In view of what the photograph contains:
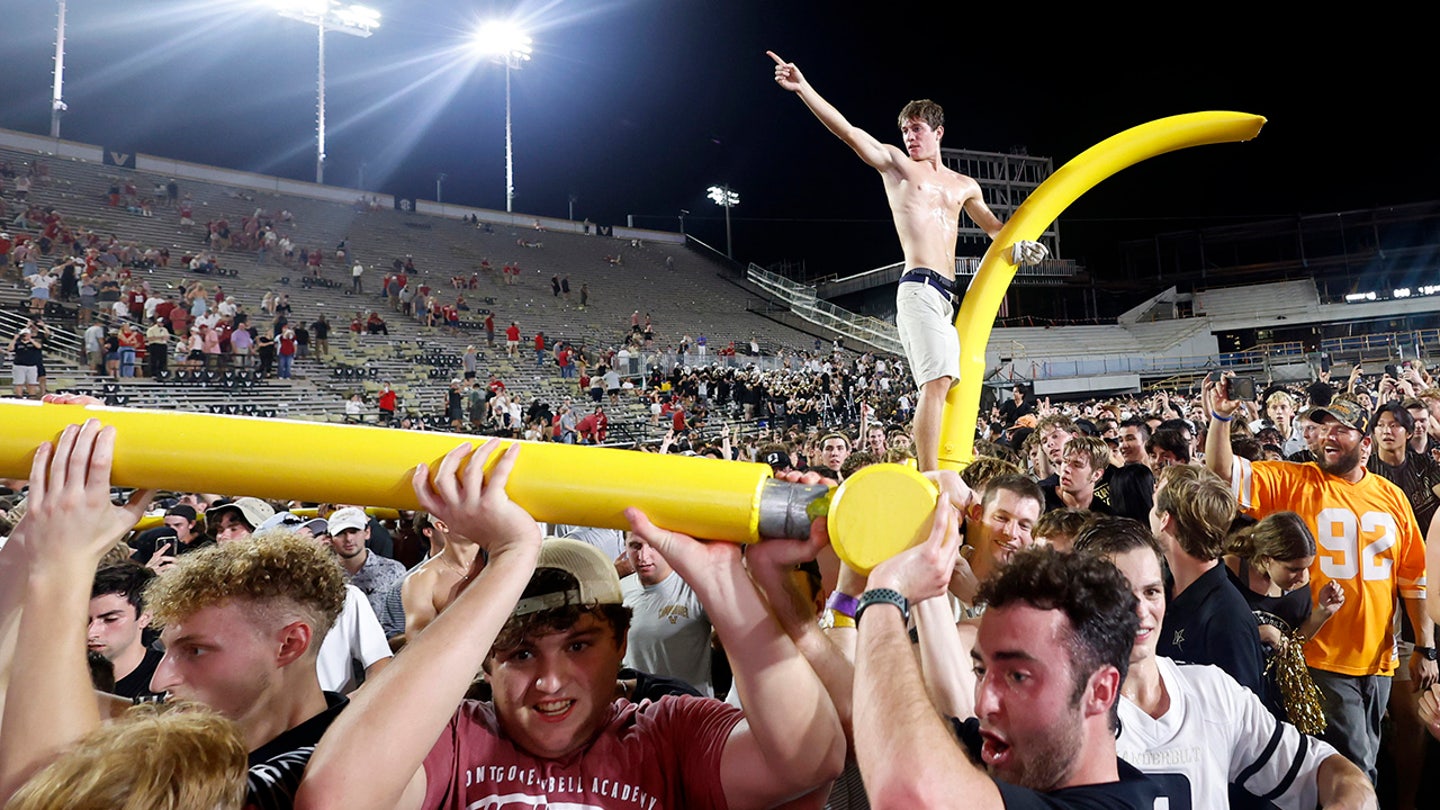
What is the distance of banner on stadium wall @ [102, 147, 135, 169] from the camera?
25641mm

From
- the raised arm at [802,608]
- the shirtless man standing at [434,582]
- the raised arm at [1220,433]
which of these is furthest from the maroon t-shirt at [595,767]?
the raised arm at [1220,433]

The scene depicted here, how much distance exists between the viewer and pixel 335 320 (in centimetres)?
2233

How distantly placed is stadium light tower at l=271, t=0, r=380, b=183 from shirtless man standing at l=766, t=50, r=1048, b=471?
33.6 meters

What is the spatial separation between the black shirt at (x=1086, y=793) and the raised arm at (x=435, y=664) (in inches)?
38.5

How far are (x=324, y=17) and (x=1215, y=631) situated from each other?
3726 cm

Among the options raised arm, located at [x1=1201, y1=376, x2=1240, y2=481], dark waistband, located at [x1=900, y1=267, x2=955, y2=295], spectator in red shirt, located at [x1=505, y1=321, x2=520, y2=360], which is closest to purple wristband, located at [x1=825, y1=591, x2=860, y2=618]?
dark waistband, located at [x1=900, y1=267, x2=955, y2=295]

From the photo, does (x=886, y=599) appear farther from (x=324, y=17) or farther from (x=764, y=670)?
(x=324, y=17)

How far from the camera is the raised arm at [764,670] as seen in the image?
1.26 m

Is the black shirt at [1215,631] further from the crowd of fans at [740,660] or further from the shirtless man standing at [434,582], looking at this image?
the shirtless man standing at [434,582]

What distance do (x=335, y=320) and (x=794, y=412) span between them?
13.6m

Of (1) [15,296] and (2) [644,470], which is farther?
(1) [15,296]

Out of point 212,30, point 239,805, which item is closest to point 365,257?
point 212,30

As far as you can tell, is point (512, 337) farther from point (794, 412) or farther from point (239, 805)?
point (239, 805)

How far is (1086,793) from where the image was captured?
155 cm
